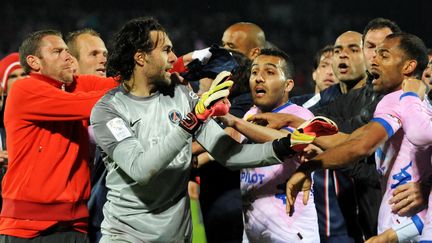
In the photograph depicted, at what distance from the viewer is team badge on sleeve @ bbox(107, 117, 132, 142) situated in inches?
163

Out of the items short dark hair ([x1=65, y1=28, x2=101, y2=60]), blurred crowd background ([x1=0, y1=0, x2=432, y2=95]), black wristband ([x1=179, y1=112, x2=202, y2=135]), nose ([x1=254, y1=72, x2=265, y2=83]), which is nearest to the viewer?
black wristband ([x1=179, y1=112, x2=202, y2=135])

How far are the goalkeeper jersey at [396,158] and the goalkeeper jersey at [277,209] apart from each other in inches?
19.8

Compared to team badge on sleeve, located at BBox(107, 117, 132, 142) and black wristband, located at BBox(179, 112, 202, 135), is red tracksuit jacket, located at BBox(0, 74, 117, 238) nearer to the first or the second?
team badge on sleeve, located at BBox(107, 117, 132, 142)

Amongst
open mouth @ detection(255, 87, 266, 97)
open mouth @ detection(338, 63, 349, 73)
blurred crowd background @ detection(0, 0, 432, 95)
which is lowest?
open mouth @ detection(255, 87, 266, 97)

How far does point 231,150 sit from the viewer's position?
4.27 meters

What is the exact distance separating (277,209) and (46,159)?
4.82 ft

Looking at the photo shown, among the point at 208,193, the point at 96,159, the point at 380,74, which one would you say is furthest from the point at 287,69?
Result: the point at 96,159

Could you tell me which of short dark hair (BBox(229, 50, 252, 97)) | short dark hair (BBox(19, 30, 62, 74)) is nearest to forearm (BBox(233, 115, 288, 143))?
short dark hair (BBox(229, 50, 252, 97))

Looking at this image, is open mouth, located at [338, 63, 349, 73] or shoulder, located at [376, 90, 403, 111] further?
open mouth, located at [338, 63, 349, 73]

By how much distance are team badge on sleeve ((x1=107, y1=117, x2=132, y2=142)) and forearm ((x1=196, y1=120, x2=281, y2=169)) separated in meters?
0.42

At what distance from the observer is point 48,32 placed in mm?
5320

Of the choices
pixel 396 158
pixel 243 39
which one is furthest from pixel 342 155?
pixel 243 39

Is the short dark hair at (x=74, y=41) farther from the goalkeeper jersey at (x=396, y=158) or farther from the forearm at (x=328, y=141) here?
the goalkeeper jersey at (x=396, y=158)

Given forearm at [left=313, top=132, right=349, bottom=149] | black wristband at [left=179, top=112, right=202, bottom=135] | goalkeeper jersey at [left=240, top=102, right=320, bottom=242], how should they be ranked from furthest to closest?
goalkeeper jersey at [left=240, top=102, right=320, bottom=242] → forearm at [left=313, top=132, right=349, bottom=149] → black wristband at [left=179, top=112, right=202, bottom=135]
